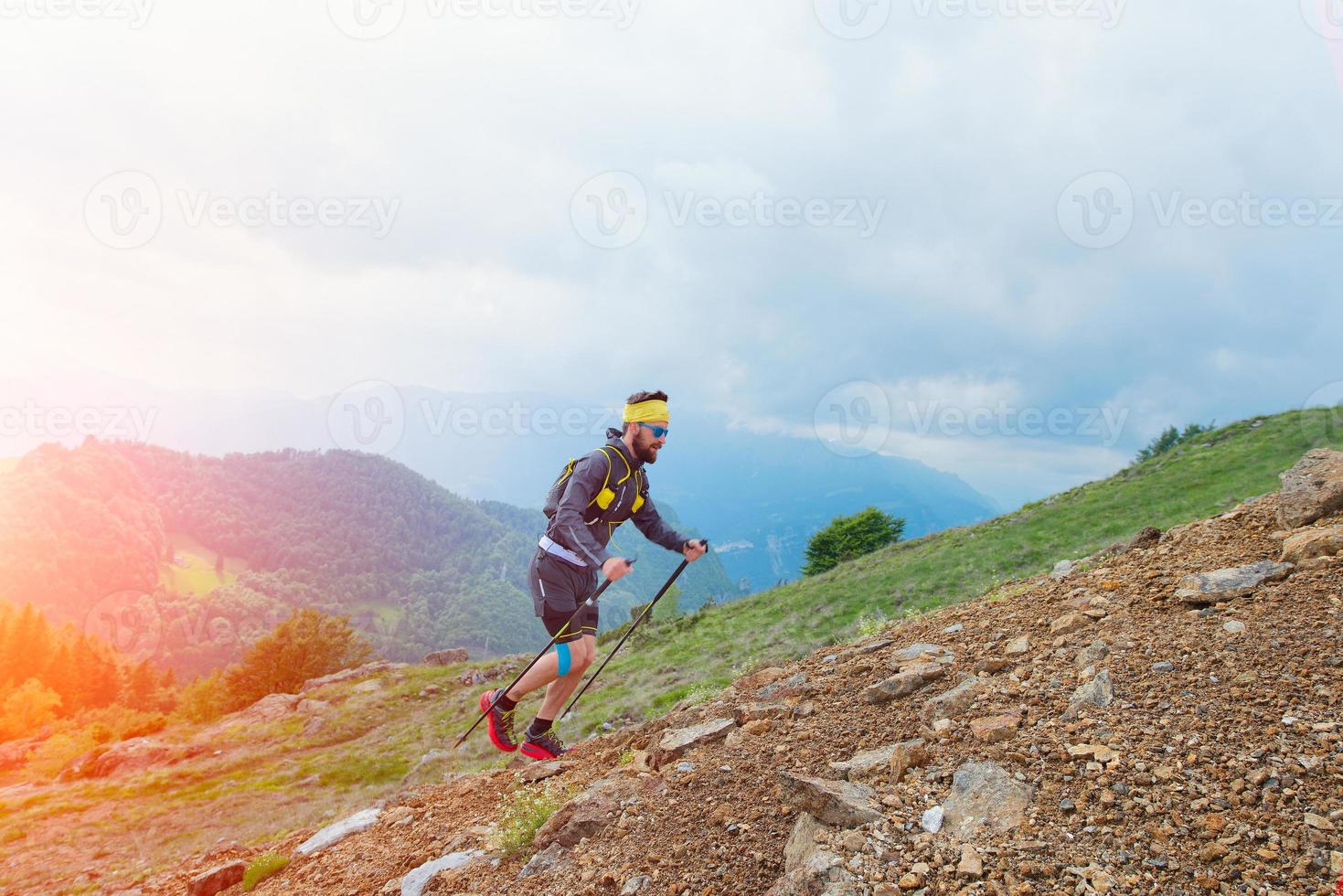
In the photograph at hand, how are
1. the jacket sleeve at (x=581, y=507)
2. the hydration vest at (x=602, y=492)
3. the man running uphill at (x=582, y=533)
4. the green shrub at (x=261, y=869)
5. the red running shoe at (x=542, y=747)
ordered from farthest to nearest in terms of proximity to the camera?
the red running shoe at (x=542, y=747), the hydration vest at (x=602, y=492), the man running uphill at (x=582, y=533), the jacket sleeve at (x=581, y=507), the green shrub at (x=261, y=869)

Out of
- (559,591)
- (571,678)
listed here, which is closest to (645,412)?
(559,591)

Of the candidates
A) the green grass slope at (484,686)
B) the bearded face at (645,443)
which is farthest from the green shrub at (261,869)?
the bearded face at (645,443)

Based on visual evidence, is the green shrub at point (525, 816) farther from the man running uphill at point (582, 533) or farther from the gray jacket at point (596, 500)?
the gray jacket at point (596, 500)

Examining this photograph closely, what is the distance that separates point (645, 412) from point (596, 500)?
41.5 inches

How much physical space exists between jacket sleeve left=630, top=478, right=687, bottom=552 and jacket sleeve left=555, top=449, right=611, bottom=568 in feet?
2.37

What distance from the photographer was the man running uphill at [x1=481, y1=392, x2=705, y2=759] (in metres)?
6.30

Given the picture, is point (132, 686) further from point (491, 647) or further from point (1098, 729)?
point (491, 647)

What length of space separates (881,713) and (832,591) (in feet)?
80.2

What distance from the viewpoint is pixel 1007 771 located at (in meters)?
3.55

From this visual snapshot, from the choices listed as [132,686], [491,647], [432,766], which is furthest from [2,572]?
[432,766]

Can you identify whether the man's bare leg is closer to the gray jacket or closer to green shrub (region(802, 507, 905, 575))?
the gray jacket

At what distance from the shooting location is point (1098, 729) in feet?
11.9

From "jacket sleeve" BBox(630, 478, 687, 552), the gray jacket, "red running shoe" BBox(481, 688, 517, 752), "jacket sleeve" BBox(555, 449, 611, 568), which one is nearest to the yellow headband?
the gray jacket

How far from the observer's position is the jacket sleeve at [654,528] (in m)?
7.10
